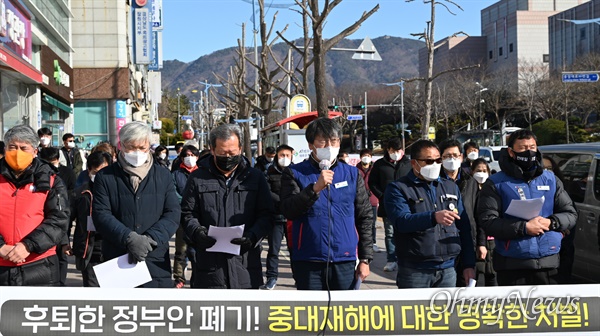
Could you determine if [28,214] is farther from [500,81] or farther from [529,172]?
[500,81]

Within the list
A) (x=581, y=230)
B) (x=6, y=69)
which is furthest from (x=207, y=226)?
(x=6, y=69)

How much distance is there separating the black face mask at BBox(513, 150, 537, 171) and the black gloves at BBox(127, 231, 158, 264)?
8.85ft

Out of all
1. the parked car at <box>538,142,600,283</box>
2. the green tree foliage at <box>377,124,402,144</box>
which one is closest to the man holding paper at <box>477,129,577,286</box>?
the parked car at <box>538,142,600,283</box>

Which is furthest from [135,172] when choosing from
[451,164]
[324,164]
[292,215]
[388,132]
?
[388,132]

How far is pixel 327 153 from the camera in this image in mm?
4914

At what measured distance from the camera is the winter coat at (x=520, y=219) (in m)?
5.12

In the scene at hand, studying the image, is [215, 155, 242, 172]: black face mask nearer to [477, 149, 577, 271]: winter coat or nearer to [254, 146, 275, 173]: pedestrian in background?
[477, 149, 577, 271]: winter coat

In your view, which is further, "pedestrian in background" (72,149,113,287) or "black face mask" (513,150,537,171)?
"pedestrian in background" (72,149,113,287)

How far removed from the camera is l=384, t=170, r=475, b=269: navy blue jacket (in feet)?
16.3

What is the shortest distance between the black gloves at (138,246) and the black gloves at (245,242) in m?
0.59

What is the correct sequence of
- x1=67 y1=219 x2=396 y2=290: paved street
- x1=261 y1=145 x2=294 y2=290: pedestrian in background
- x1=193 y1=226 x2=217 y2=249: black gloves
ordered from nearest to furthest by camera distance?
x1=193 y1=226 x2=217 y2=249: black gloves → x1=261 y1=145 x2=294 y2=290: pedestrian in background → x1=67 y1=219 x2=396 y2=290: paved street

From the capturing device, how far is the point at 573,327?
4.41m

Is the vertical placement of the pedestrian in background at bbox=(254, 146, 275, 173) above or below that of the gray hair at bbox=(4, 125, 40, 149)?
below

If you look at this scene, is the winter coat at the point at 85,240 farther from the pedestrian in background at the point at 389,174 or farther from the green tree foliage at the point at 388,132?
the green tree foliage at the point at 388,132
